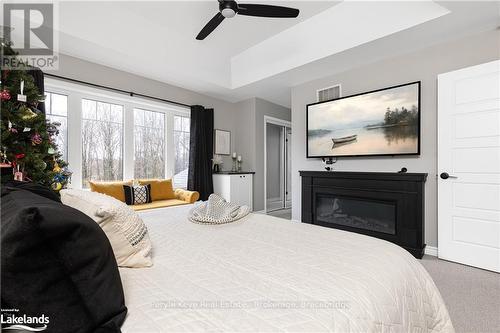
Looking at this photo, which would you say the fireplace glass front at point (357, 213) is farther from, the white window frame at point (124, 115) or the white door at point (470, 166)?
the white window frame at point (124, 115)

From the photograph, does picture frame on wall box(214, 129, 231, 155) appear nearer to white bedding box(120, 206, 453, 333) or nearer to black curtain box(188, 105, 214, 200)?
black curtain box(188, 105, 214, 200)

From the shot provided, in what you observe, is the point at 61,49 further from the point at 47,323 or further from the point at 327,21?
the point at 47,323

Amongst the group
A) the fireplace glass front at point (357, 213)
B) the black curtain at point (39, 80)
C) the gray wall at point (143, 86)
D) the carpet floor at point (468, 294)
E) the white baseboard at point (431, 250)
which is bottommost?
the carpet floor at point (468, 294)

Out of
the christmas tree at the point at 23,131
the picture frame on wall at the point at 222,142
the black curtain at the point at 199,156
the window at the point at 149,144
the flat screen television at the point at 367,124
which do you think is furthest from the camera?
the picture frame on wall at the point at 222,142

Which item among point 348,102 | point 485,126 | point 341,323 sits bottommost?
point 341,323

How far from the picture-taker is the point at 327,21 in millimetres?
3047

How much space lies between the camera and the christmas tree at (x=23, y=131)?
89.0 inches

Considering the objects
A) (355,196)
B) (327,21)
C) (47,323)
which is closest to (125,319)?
(47,323)

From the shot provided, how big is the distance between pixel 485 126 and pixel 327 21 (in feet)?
6.83

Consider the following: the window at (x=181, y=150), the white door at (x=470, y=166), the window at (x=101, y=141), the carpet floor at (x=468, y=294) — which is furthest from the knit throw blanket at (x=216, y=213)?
the window at (x=181, y=150)

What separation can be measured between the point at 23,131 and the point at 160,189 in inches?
70.8

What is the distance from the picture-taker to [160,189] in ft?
12.5

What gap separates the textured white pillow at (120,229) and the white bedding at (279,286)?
0.16ft

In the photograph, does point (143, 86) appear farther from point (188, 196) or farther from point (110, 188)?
point (188, 196)
